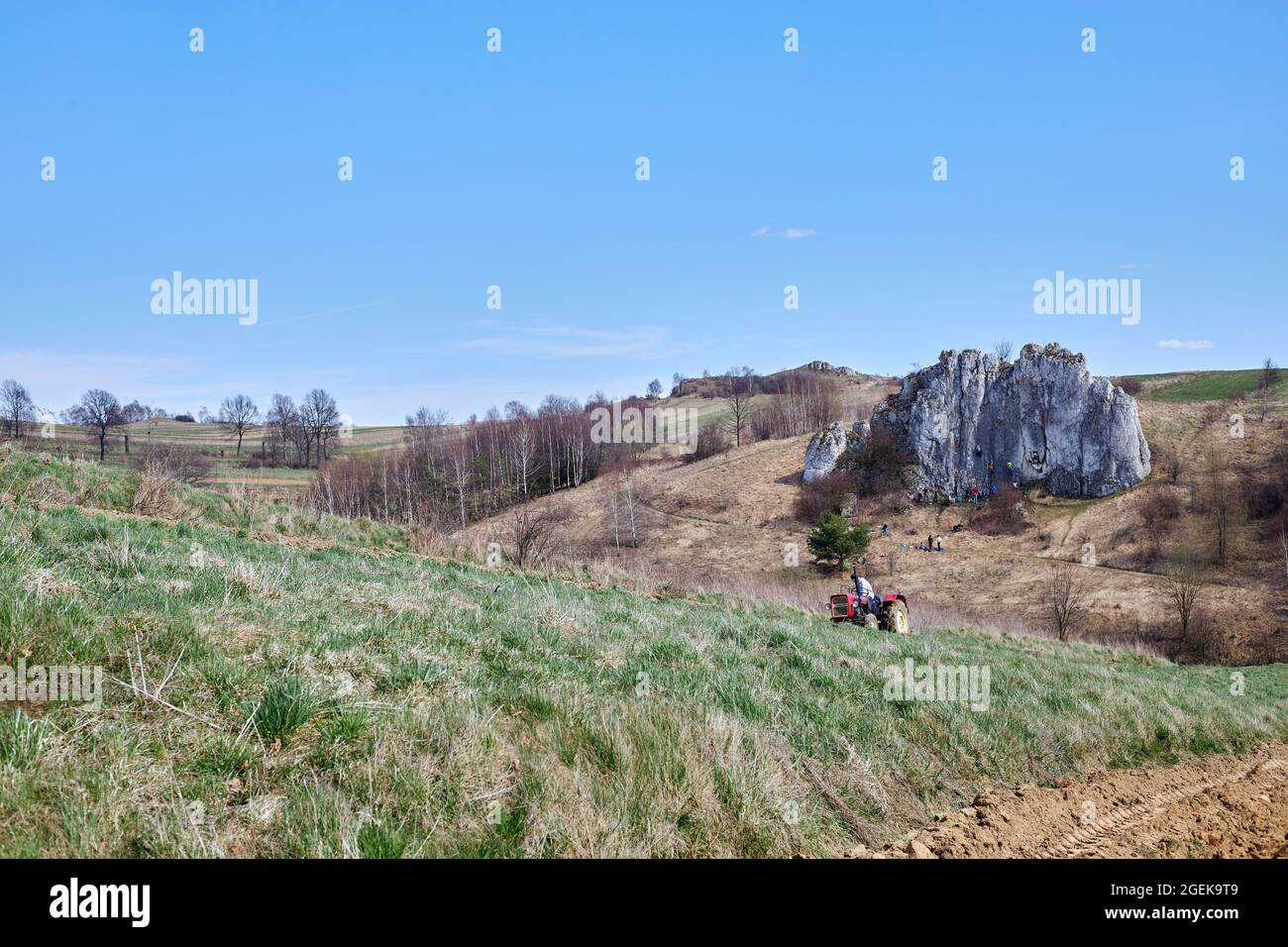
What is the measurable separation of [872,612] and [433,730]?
14974 millimetres

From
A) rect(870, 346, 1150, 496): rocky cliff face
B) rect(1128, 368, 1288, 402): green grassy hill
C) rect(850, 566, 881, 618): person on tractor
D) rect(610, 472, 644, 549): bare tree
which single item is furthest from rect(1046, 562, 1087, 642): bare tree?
rect(1128, 368, 1288, 402): green grassy hill

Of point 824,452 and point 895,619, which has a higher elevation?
point 824,452

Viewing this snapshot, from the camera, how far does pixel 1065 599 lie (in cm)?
3878

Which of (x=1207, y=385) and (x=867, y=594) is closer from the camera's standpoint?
(x=867, y=594)

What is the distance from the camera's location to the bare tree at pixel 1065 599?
127 feet

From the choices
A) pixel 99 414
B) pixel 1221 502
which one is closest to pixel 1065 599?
pixel 1221 502

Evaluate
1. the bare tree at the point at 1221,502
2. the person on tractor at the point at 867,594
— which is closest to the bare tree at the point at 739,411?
the bare tree at the point at 1221,502

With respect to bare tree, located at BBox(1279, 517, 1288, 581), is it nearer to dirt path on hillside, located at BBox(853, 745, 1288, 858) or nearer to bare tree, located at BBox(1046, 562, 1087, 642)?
bare tree, located at BBox(1046, 562, 1087, 642)

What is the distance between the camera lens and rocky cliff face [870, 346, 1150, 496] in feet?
218

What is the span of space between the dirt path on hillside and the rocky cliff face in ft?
226

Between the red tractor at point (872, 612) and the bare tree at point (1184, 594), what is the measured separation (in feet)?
96.1

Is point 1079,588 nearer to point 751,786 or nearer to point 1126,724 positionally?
point 1126,724

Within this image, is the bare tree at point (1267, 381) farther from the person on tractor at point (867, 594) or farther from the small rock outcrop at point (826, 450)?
the person on tractor at point (867, 594)

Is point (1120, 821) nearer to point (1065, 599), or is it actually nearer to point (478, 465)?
point (1065, 599)
